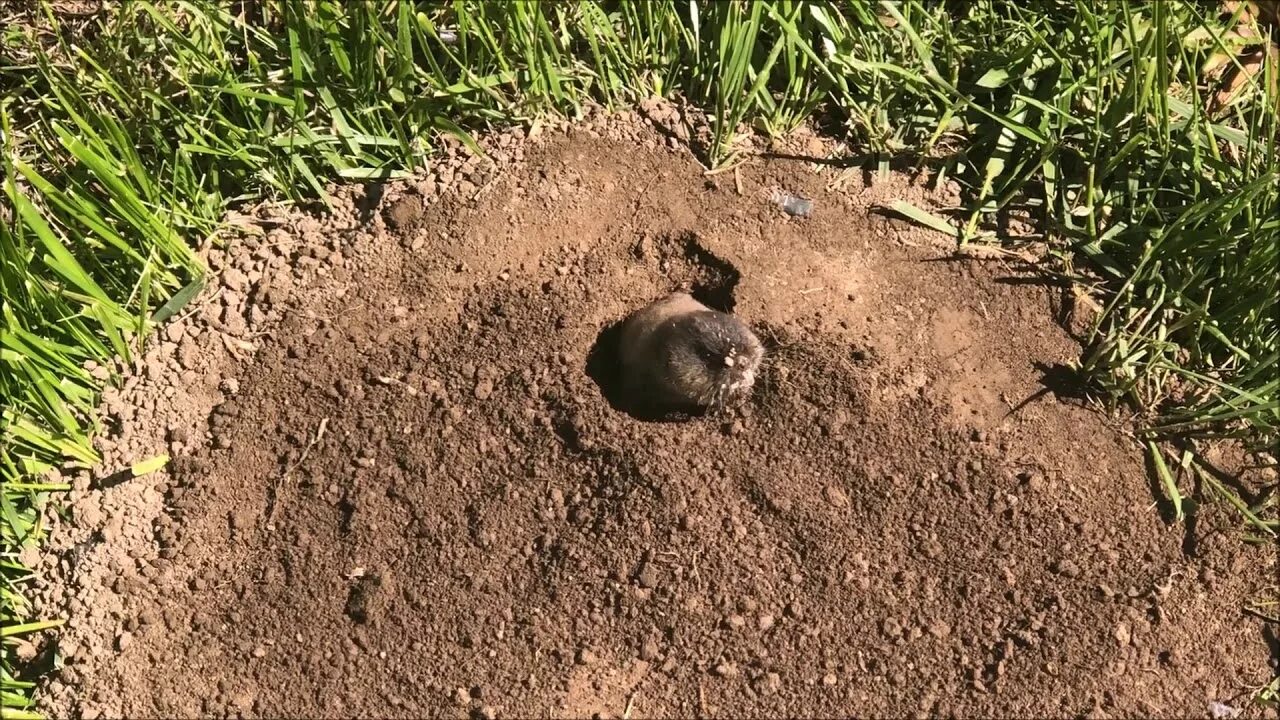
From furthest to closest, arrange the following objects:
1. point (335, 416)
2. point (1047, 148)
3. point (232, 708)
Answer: point (1047, 148)
point (335, 416)
point (232, 708)

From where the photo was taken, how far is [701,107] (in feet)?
9.71

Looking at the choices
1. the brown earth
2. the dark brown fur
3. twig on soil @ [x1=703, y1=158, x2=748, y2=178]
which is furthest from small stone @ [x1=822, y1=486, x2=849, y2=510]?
twig on soil @ [x1=703, y1=158, x2=748, y2=178]

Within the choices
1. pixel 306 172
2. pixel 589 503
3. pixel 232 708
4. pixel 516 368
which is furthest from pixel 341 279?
pixel 232 708

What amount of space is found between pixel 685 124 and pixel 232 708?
6.95 ft

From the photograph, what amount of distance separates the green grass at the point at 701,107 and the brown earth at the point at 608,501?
6.6 inches

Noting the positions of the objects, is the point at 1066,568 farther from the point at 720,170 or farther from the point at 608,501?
the point at 720,170

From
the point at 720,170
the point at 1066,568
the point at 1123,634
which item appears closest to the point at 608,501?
the point at 720,170

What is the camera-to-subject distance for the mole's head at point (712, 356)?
2457mm

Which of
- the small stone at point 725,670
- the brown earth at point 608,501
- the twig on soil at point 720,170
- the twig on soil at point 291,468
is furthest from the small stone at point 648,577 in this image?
the twig on soil at point 720,170

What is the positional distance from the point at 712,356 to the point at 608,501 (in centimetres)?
49

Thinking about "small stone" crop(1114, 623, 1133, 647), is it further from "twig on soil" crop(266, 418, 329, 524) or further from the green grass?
"twig on soil" crop(266, 418, 329, 524)

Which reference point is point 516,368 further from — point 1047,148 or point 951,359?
point 1047,148

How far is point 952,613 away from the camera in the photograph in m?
2.45

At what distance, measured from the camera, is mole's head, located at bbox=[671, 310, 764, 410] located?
246 centimetres
